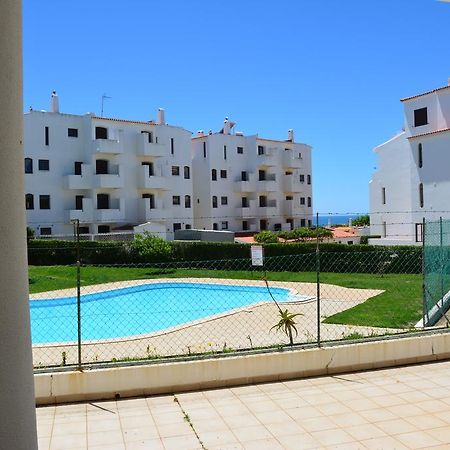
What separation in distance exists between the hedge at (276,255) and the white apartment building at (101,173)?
29.4 ft

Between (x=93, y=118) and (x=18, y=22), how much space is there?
38029 millimetres

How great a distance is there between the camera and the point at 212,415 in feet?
17.7

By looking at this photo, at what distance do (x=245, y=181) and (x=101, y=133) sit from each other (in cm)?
1490

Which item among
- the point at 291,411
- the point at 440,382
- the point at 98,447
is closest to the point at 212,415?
the point at 291,411

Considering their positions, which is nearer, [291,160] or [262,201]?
[262,201]

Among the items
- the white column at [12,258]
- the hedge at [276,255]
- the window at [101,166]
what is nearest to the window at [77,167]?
the window at [101,166]

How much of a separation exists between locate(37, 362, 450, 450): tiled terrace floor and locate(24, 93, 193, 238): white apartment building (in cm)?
3074

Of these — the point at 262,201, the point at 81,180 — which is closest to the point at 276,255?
the point at 81,180

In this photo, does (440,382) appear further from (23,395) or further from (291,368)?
(23,395)

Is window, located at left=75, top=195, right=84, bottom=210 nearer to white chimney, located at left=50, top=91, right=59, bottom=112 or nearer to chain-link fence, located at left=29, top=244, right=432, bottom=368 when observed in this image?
white chimney, located at left=50, top=91, right=59, bottom=112

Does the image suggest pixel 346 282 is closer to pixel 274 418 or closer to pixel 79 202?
pixel 274 418

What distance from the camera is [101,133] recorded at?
1543 inches

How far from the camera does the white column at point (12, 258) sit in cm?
202

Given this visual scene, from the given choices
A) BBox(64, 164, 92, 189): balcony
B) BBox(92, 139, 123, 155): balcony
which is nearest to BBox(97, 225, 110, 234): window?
BBox(64, 164, 92, 189): balcony
